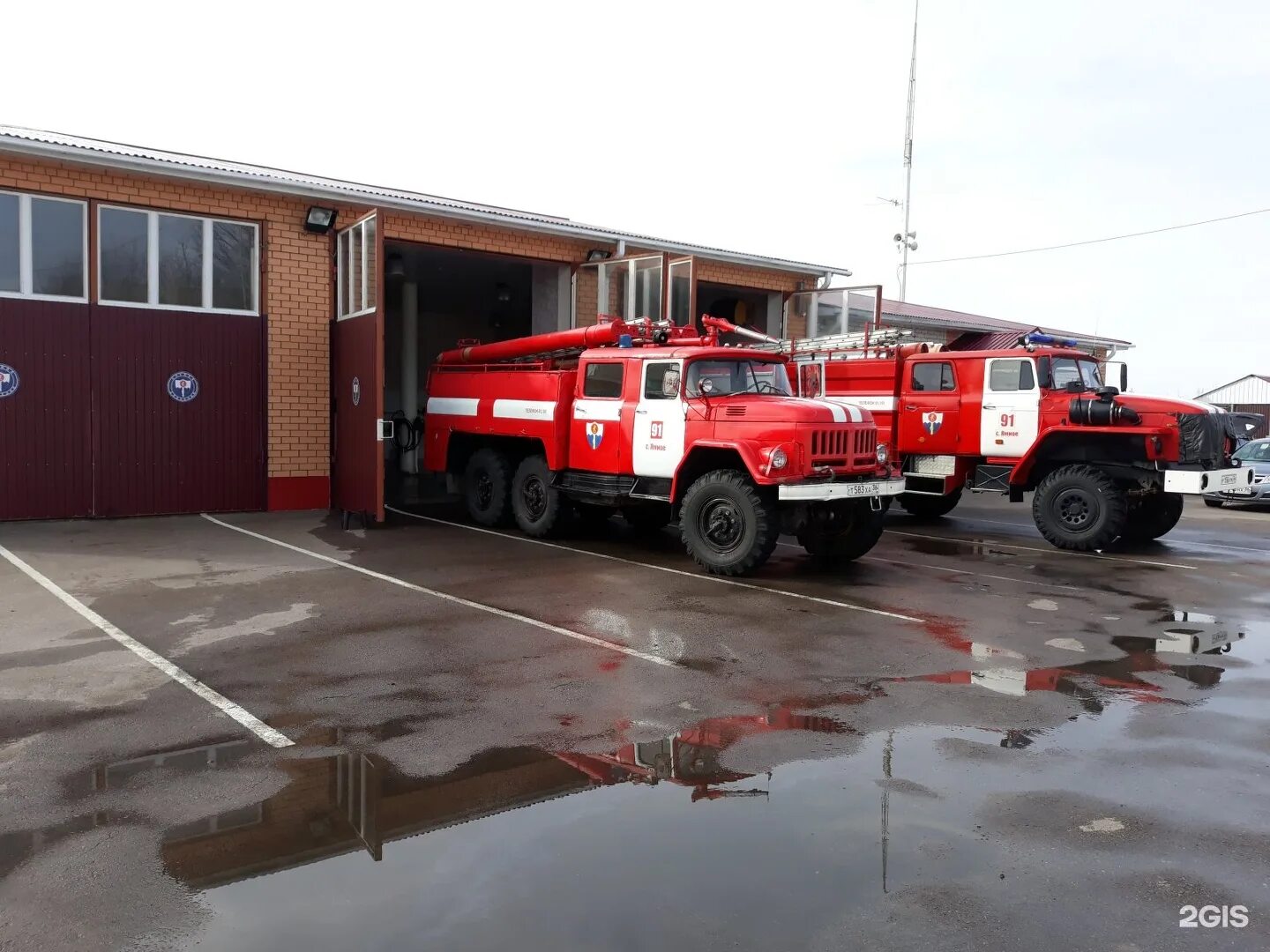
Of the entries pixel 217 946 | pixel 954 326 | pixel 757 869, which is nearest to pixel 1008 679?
pixel 757 869

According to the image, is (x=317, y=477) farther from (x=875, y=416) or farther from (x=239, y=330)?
(x=875, y=416)

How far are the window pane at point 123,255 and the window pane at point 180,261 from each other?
8.0 inches

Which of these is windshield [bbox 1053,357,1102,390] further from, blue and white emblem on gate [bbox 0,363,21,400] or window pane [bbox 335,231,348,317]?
blue and white emblem on gate [bbox 0,363,21,400]

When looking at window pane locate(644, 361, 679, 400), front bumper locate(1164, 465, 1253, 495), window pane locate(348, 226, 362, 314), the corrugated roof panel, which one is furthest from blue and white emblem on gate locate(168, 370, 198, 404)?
the corrugated roof panel

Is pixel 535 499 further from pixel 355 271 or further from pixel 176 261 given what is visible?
pixel 176 261

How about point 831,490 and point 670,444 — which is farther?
point 670,444

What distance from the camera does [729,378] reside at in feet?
33.2

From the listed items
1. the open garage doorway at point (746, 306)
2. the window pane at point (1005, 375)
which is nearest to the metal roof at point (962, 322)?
the open garage doorway at point (746, 306)

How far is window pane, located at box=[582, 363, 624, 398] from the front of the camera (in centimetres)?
1082

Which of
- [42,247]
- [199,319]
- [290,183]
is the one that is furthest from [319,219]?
[42,247]

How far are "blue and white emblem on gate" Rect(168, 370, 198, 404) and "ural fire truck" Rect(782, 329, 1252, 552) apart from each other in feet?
25.5

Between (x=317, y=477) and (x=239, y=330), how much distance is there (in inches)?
88.0

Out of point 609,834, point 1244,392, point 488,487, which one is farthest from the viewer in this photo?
point 1244,392

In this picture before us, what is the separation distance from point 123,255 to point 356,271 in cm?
282
